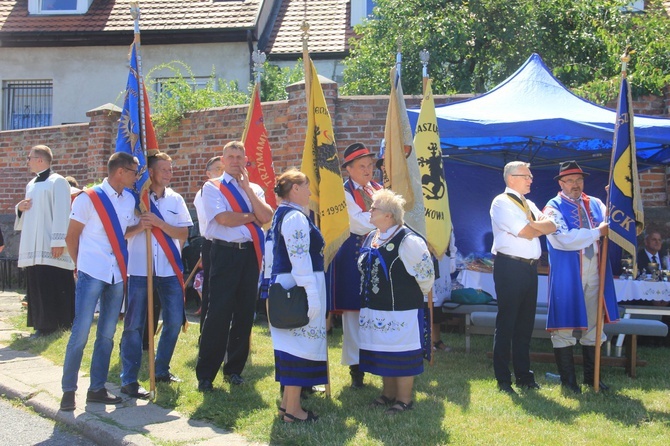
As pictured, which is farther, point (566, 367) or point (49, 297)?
point (49, 297)

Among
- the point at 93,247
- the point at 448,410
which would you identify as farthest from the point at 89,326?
the point at 448,410

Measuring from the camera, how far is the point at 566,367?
6477mm

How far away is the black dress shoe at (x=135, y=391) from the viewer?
6086mm

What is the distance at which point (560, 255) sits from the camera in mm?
6582

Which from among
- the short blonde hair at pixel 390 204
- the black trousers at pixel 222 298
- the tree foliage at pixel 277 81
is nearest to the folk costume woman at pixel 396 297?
the short blonde hair at pixel 390 204

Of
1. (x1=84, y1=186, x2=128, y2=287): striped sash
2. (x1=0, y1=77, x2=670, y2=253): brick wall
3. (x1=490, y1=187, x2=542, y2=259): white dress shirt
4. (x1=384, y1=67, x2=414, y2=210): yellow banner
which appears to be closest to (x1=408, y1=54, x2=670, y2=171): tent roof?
(x1=0, y1=77, x2=670, y2=253): brick wall

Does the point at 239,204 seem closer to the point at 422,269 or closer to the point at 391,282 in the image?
the point at 391,282

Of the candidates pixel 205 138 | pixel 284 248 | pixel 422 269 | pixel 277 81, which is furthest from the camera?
pixel 277 81

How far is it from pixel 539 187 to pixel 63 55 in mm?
13299

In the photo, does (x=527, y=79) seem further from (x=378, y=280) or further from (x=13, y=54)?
(x=13, y=54)

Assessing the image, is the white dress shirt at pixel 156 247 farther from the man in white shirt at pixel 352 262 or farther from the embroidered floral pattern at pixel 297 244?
the embroidered floral pattern at pixel 297 244

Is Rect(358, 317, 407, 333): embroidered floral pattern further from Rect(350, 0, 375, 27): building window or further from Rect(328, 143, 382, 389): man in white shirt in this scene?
Rect(350, 0, 375, 27): building window

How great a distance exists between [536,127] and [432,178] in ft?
4.33

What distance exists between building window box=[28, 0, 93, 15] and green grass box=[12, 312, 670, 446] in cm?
1425
